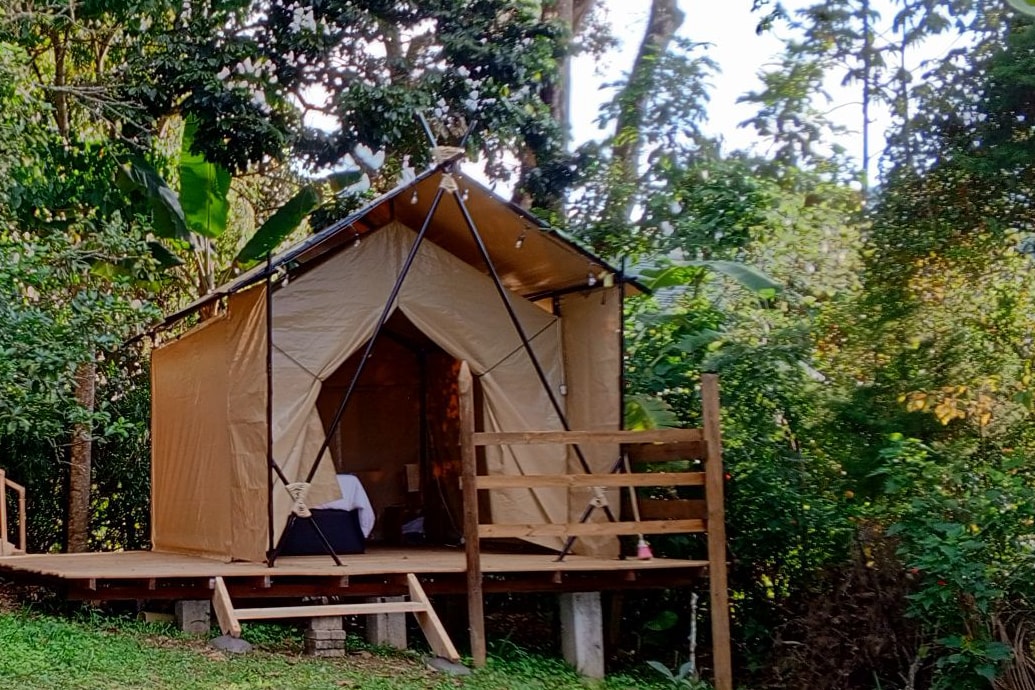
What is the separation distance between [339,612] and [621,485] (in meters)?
1.80

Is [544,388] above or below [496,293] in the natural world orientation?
below

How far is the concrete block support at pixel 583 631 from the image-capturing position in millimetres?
7270

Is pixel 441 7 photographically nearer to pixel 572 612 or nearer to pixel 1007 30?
pixel 1007 30

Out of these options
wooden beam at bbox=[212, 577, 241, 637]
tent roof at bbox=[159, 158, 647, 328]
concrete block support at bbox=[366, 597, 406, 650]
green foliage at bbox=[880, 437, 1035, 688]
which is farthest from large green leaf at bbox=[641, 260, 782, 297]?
wooden beam at bbox=[212, 577, 241, 637]

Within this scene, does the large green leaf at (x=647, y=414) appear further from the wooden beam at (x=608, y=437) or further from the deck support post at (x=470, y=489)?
the deck support post at (x=470, y=489)

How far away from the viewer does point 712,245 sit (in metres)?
9.30

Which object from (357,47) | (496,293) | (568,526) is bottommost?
(568,526)

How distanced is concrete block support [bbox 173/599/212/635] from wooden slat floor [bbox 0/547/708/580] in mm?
210

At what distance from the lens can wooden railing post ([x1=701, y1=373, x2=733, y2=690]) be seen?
22.0ft

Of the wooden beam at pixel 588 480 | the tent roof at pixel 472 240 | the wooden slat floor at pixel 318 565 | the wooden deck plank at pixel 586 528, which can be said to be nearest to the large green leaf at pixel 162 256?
the tent roof at pixel 472 240

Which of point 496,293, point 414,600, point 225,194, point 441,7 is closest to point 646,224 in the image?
point 496,293

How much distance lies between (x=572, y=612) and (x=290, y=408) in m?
2.26

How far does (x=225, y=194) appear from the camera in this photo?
10.4 m

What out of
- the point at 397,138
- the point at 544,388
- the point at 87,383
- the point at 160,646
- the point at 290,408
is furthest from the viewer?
the point at 397,138
